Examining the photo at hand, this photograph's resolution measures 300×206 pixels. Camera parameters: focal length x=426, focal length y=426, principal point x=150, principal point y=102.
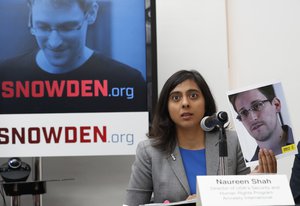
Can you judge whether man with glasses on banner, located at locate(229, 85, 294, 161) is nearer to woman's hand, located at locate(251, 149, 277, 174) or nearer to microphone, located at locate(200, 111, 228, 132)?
woman's hand, located at locate(251, 149, 277, 174)

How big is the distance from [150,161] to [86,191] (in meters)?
0.80

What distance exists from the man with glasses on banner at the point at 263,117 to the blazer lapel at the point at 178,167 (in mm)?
405

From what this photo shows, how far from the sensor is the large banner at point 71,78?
229 cm

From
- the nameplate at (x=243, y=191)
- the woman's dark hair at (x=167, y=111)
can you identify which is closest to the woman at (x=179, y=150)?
the woman's dark hair at (x=167, y=111)

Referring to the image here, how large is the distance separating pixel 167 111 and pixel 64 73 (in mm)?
645

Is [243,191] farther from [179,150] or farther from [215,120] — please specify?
[179,150]

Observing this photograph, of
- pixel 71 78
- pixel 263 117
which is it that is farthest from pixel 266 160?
pixel 71 78

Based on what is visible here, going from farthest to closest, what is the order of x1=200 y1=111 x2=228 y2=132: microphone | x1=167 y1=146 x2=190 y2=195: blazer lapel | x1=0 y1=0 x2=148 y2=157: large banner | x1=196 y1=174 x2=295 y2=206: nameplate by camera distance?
x1=0 y1=0 x2=148 y2=157: large banner, x1=167 y1=146 x2=190 y2=195: blazer lapel, x1=200 y1=111 x2=228 y2=132: microphone, x1=196 y1=174 x2=295 y2=206: nameplate

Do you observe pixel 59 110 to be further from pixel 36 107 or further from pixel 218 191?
Answer: pixel 218 191

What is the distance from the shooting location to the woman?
6.26 feet

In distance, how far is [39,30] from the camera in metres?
2.29

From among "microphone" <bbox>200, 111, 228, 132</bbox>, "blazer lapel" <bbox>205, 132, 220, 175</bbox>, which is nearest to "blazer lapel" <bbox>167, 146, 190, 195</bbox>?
"blazer lapel" <bbox>205, 132, 220, 175</bbox>

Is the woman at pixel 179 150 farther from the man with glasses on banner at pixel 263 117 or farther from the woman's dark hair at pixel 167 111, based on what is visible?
the man with glasses on banner at pixel 263 117

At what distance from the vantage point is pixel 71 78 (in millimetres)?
2324
